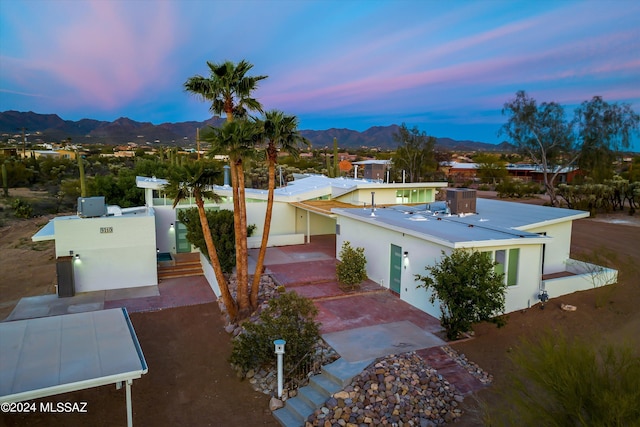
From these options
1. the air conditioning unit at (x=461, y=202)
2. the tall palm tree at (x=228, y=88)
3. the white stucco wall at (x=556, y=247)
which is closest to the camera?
the tall palm tree at (x=228, y=88)

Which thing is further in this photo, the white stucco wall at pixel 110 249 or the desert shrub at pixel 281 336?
the white stucco wall at pixel 110 249

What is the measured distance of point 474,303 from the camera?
9672 mm

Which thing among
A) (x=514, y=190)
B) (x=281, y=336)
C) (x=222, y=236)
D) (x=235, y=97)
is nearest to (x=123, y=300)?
(x=222, y=236)

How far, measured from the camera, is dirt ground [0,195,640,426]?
8.03 meters

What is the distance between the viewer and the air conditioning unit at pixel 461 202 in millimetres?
16094

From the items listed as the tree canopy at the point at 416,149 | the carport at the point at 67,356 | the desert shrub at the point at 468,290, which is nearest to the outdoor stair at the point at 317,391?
the desert shrub at the point at 468,290

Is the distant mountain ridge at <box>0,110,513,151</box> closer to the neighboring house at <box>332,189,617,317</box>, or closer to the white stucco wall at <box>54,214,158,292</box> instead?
the white stucco wall at <box>54,214,158,292</box>

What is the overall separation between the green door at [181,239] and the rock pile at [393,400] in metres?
13.3

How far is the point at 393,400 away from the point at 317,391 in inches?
62.0

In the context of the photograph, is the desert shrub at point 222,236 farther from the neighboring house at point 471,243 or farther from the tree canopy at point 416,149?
the tree canopy at point 416,149

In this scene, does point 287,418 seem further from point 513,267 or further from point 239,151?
point 513,267

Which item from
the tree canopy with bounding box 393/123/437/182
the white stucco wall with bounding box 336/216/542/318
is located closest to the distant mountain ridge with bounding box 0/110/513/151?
the tree canopy with bounding box 393/123/437/182

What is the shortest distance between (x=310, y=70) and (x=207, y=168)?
2424 centimetres

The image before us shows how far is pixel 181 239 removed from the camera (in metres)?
19.5
